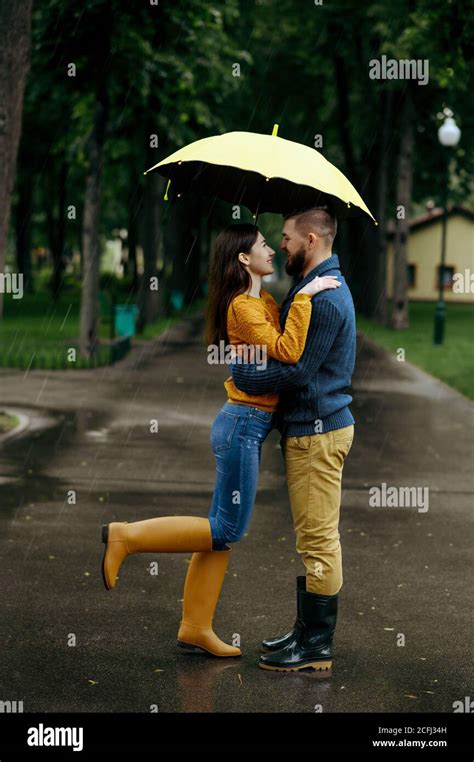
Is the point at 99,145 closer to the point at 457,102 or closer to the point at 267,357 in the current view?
the point at 267,357

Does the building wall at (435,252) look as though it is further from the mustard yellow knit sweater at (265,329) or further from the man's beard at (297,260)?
the mustard yellow knit sweater at (265,329)

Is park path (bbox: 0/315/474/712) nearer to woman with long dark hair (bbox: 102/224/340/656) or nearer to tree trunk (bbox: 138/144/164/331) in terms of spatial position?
woman with long dark hair (bbox: 102/224/340/656)

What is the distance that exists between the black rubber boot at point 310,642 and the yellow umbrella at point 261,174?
5.87 ft

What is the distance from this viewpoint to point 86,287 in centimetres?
1953

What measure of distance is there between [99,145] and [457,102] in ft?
59.3

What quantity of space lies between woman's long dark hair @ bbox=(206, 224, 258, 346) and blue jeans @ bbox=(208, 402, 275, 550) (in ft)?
1.41

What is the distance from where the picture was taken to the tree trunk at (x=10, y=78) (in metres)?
11.5

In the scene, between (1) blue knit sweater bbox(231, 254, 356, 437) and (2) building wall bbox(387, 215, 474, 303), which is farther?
(2) building wall bbox(387, 215, 474, 303)

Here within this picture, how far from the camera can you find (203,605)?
518 centimetres

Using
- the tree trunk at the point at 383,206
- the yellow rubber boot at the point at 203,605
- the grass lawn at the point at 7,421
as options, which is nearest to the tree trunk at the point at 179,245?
the tree trunk at the point at 383,206

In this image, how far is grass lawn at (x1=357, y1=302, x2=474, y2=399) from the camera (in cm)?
1906

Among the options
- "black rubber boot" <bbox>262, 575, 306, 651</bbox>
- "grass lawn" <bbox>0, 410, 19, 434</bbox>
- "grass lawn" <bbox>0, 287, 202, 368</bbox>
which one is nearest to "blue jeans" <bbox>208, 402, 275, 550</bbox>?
"black rubber boot" <bbox>262, 575, 306, 651</bbox>

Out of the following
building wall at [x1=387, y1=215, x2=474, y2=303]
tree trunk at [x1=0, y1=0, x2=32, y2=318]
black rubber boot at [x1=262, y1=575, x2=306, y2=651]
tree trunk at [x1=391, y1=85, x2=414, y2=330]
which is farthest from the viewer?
building wall at [x1=387, y1=215, x2=474, y2=303]
